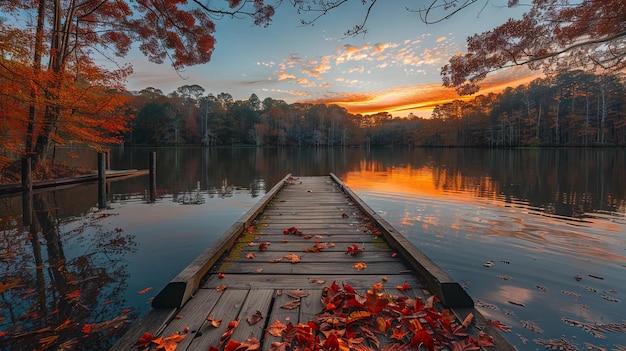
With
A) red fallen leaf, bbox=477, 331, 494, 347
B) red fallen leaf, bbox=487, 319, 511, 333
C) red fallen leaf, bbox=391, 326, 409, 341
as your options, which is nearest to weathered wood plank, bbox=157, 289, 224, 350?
red fallen leaf, bbox=391, 326, 409, 341

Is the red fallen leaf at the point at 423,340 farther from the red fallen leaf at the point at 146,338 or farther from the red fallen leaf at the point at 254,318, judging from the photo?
the red fallen leaf at the point at 146,338

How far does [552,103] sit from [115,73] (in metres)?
68.4

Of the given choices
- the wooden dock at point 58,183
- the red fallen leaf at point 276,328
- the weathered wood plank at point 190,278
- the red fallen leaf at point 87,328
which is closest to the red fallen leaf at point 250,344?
the red fallen leaf at point 276,328

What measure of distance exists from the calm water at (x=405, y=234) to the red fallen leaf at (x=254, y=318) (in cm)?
171

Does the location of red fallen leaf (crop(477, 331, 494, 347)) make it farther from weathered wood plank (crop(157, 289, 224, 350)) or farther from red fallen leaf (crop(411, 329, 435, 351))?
weathered wood plank (crop(157, 289, 224, 350))

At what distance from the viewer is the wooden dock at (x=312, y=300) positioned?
1.97m

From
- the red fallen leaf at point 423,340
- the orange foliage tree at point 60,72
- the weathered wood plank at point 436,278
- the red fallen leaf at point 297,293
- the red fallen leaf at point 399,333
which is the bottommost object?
the red fallen leaf at point 297,293

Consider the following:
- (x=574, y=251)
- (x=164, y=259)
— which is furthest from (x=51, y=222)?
(x=574, y=251)

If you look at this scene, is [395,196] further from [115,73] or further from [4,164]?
[4,164]

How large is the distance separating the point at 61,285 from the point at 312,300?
3.73 meters

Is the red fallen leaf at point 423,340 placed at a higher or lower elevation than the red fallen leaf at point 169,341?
higher

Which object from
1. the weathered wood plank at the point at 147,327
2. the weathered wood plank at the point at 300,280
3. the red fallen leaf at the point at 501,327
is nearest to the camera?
the weathered wood plank at the point at 147,327

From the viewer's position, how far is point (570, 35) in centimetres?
791

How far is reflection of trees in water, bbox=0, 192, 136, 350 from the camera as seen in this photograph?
3.02 metres
